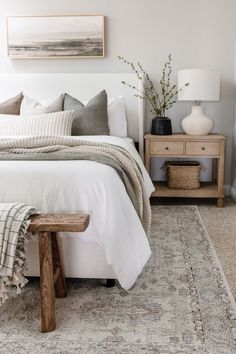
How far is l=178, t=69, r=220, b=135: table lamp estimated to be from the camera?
3781mm

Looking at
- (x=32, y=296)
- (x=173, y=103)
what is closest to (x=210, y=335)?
(x=32, y=296)

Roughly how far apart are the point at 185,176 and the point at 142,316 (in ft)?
7.17

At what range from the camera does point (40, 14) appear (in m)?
4.20

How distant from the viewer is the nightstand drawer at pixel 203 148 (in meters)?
3.83

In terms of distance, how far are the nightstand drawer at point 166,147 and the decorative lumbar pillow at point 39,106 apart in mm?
930

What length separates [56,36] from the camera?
418 cm

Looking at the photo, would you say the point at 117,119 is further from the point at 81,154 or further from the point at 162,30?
the point at 81,154

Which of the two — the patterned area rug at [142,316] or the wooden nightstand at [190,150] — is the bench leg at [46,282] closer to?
the patterned area rug at [142,316]

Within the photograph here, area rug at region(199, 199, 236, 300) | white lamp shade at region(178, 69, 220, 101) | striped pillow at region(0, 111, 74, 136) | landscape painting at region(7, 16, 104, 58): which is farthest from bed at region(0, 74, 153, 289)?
landscape painting at region(7, 16, 104, 58)

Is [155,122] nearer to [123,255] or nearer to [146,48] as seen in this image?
[146,48]

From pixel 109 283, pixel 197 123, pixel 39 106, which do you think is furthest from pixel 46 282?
pixel 197 123

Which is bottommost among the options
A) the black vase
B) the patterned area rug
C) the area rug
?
Result: the area rug

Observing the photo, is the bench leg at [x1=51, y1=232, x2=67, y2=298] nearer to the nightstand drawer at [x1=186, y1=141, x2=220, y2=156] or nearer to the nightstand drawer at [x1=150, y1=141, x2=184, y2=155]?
the nightstand drawer at [x1=150, y1=141, x2=184, y2=155]

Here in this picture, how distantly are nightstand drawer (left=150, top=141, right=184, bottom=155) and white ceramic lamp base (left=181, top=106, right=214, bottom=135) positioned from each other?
0.21 metres
